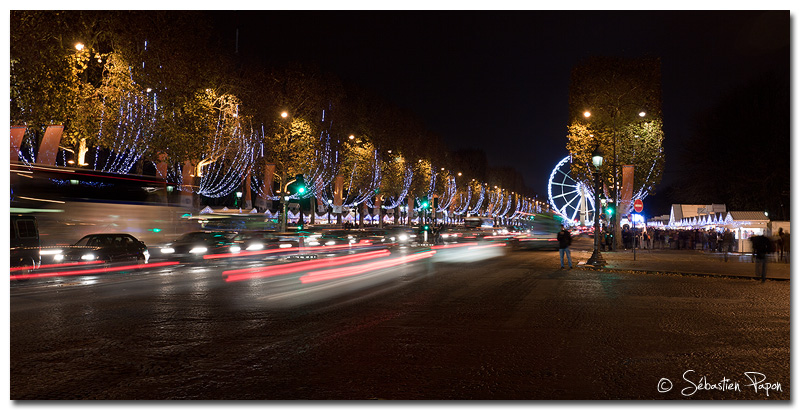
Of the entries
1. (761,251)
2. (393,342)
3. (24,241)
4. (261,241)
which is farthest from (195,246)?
(761,251)

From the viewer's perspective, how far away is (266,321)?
10.7 m

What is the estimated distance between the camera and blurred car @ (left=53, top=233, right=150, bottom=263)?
22156mm

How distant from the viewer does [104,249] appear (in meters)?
22.9

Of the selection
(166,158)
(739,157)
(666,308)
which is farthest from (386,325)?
(739,157)

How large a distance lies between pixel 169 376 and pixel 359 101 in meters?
58.1

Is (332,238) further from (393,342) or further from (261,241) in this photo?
(393,342)

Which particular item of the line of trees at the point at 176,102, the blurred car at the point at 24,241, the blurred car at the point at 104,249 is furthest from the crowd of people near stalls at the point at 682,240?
the blurred car at the point at 24,241

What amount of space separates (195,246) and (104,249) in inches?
235

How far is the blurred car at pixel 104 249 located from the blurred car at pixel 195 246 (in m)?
3.29

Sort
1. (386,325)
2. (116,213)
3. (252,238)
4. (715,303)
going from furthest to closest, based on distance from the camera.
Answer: (252,238), (116,213), (715,303), (386,325)

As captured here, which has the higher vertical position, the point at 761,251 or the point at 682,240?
the point at 761,251

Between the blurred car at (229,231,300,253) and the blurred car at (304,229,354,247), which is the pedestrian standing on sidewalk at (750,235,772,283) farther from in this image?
the blurred car at (304,229,354,247)

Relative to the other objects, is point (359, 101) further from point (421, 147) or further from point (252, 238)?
point (252, 238)

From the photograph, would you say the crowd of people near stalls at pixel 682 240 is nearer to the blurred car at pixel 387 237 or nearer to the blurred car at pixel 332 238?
the blurred car at pixel 387 237
